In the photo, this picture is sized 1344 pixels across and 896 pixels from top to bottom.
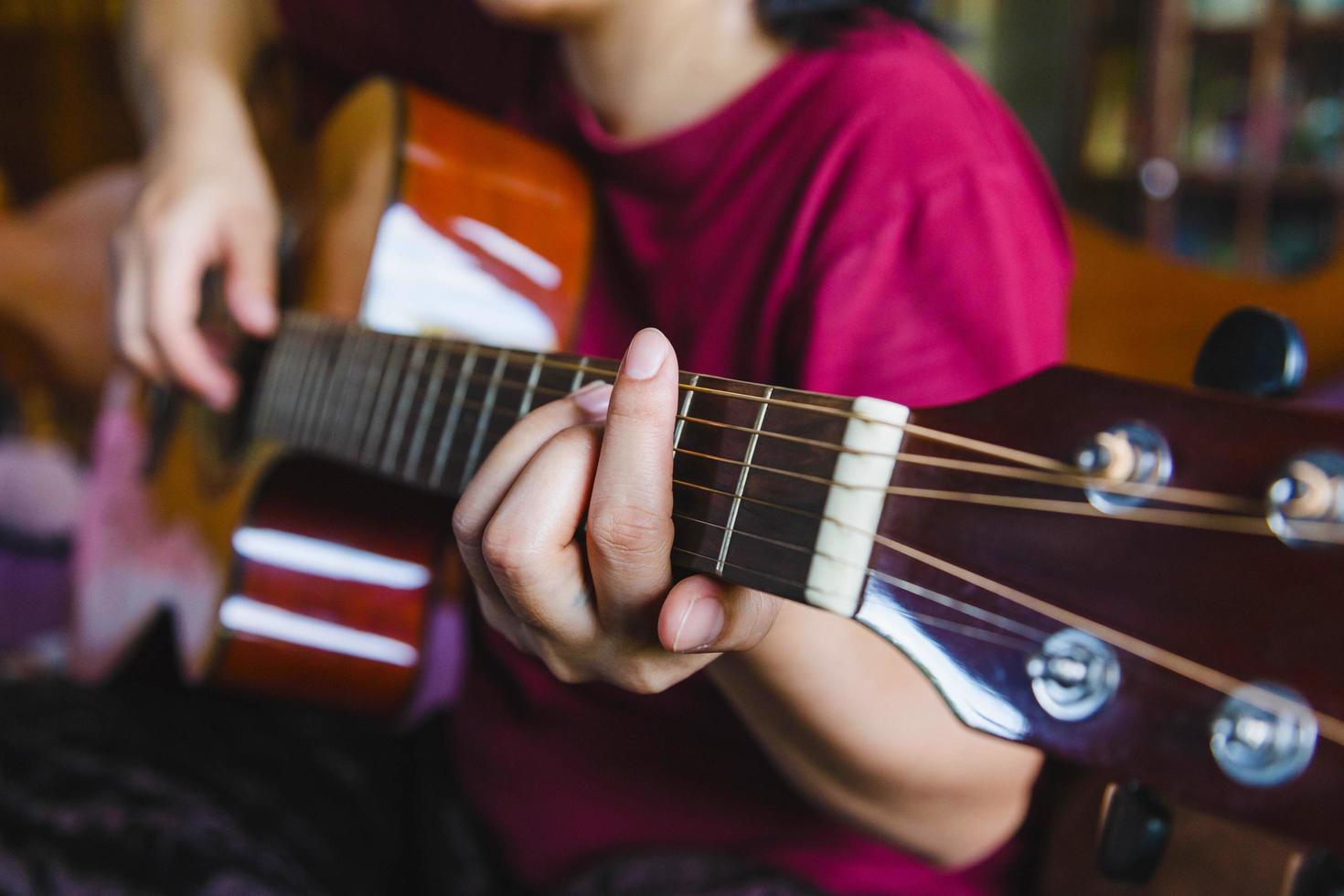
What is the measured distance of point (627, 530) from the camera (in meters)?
0.35

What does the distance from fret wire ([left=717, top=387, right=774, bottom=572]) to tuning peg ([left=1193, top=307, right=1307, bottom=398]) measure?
0.44 feet

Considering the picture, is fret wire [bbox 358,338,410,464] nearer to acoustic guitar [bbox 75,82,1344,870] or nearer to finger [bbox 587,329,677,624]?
acoustic guitar [bbox 75,82,1344,870]

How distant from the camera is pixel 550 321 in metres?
0.72

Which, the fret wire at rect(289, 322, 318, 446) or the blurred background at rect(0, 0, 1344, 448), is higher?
the blurred background at rect(0, 0, 1344, 448)

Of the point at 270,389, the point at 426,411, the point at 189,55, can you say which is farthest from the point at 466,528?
the point at 189,55

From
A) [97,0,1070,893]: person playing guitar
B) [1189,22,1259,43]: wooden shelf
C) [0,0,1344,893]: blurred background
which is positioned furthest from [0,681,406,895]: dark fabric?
[1189,22,1259,43]: wooden shelf

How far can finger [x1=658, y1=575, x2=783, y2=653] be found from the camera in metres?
0.35

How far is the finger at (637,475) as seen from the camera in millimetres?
335

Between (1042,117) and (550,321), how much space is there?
2.80 m

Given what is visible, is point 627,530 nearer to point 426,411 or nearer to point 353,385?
point 426,411

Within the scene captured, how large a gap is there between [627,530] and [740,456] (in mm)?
49

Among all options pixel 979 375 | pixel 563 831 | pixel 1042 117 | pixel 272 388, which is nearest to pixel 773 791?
pixel 563 831

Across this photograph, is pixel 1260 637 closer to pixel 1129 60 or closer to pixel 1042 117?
pixel 1129 60

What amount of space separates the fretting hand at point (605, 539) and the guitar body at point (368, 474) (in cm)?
33
